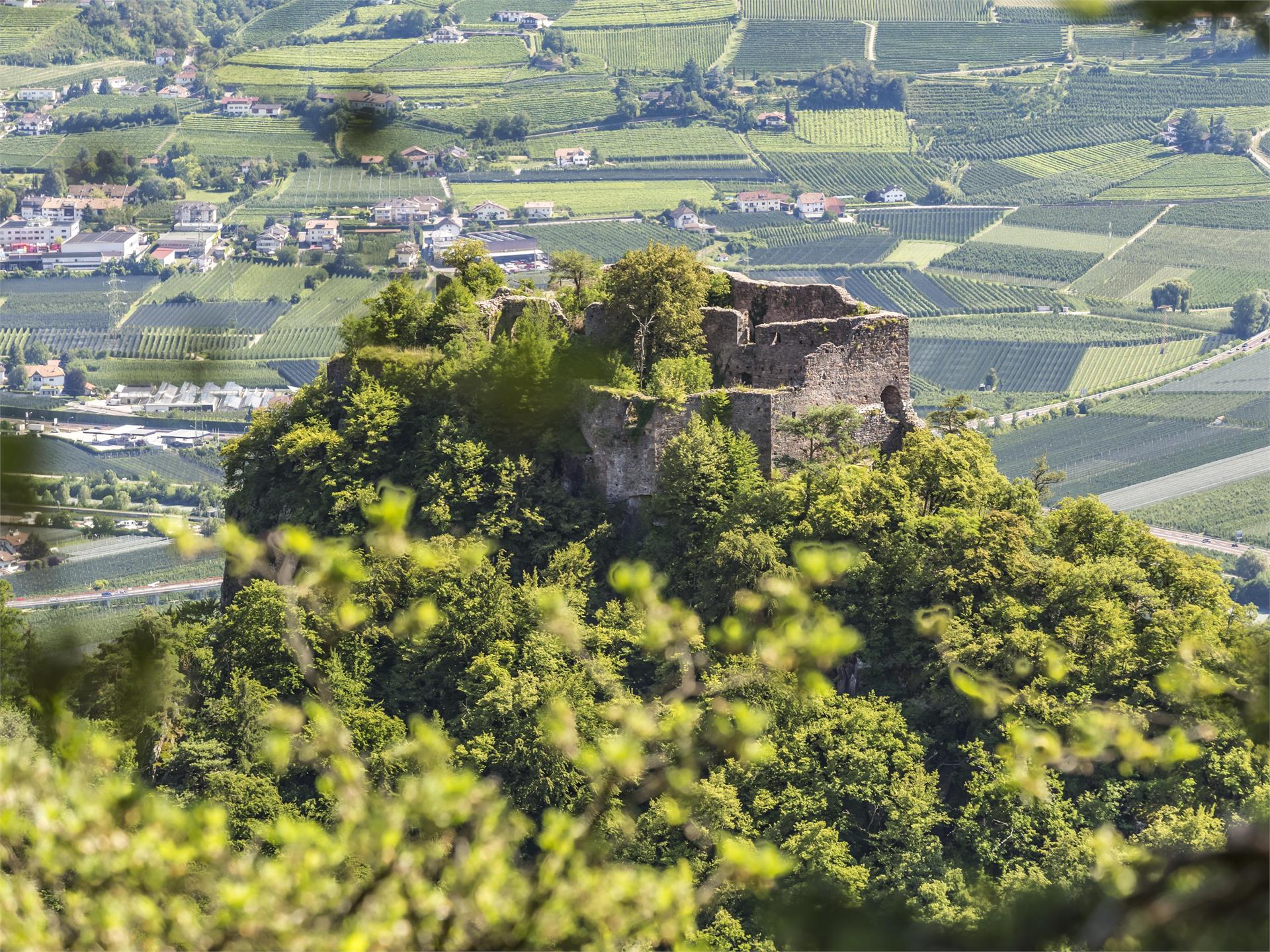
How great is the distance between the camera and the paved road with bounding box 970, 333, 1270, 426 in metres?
90.6

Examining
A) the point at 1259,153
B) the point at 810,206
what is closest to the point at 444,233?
the point at 810,206

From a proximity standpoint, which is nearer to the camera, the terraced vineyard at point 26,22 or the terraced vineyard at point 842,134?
the terraced vineyard at point 26,22

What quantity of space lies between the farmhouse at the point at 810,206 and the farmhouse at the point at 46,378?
55504mm

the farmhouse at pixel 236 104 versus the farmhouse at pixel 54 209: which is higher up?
the farmhouse at pixel 236 104

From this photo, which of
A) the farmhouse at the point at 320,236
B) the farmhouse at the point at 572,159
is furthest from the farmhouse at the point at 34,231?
the farmhouse at the point at 572,159

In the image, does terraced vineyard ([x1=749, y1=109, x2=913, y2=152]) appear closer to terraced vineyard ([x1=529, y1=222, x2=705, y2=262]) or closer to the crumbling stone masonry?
terraced vineyard ([x1=529, y1=222, x2=705, y2=262])

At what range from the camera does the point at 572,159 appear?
12475 cm

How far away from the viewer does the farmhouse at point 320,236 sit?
304 feet

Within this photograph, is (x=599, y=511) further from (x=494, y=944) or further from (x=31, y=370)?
(x=31, y=370)

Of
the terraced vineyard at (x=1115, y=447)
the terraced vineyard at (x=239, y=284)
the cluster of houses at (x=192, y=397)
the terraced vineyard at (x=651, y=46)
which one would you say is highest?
the terraced vineyard at (x=651, y=46)

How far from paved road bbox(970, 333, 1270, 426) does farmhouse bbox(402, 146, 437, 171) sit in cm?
3117

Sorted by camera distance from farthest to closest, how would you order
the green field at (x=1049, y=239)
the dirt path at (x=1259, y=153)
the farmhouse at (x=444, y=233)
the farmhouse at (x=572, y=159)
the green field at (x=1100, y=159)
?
the green field at (x=1100, y=159) < the dirt path at (x=1259, y=153) < the farmhouse at (x=572, y=159) < the green field at (x=1049, y=239) < the farmhouse at (x=444, y=233)

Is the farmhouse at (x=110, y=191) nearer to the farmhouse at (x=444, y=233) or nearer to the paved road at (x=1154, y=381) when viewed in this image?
the farmhouse at (x=444, y=233)

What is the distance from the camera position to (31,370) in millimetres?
83188
